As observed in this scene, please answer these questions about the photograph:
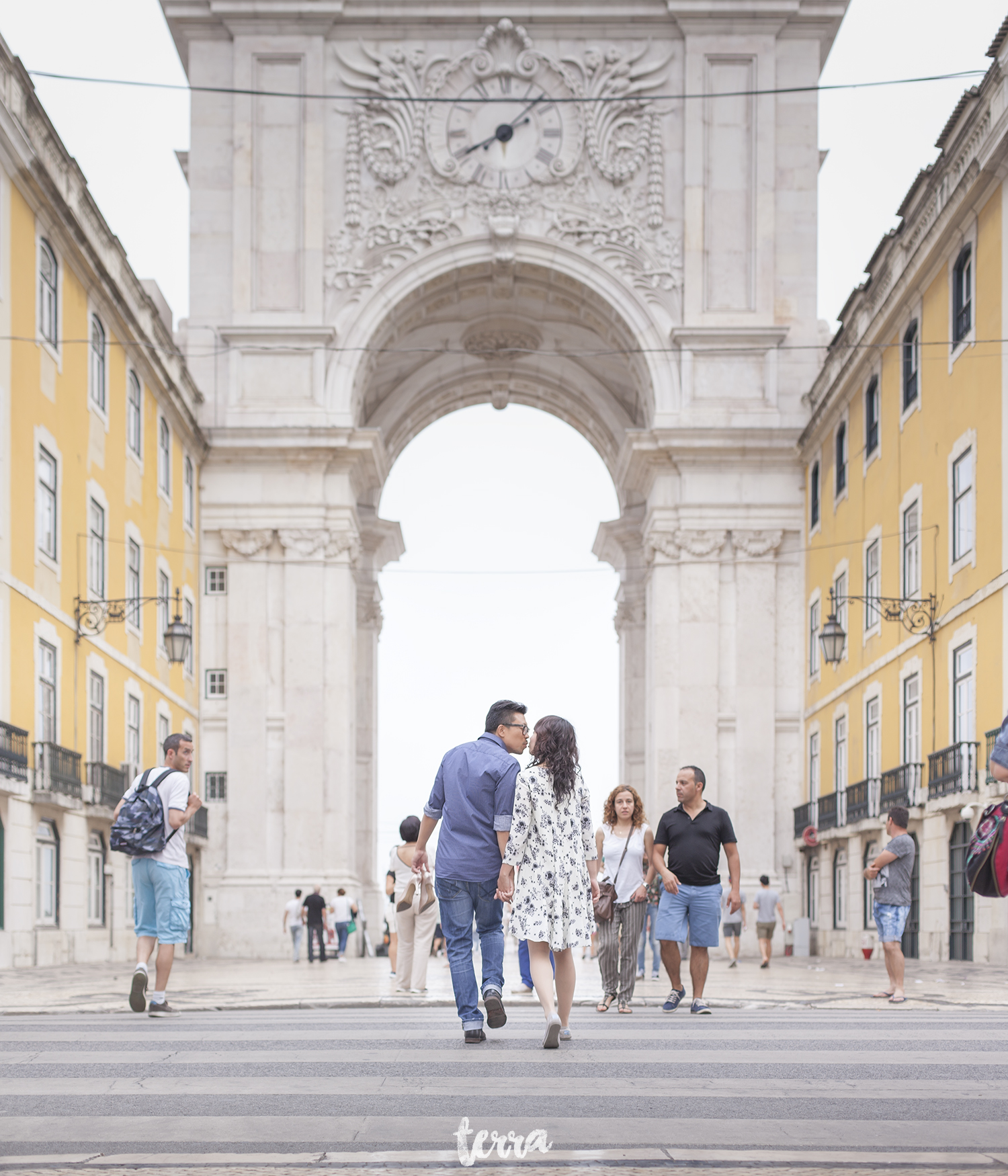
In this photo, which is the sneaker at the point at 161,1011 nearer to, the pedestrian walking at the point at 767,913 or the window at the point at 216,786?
the pedestrian walking at the point at 767,913

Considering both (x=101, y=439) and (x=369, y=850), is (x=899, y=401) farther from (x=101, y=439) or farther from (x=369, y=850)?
(x=369, y=850)

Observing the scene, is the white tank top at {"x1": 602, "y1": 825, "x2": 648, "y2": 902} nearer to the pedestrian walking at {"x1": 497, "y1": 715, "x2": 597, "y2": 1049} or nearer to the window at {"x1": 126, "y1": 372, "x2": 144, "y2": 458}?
the pedestrian walking at {"x1": 497, "y1": 715, "x2": 597, "y2": 1049}

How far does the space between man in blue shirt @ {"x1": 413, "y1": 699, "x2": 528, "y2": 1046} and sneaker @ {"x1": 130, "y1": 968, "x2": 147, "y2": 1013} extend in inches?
128

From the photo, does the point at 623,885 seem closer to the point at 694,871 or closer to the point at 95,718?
the point at 694,871

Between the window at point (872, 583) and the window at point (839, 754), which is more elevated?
the window at point (872, 583)

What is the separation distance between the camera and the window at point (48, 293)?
84.0 ft

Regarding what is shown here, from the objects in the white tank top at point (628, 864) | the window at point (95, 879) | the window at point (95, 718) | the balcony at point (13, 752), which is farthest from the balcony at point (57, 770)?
the white tank top at point (628, 864)

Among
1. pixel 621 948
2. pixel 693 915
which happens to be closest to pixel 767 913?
pixel 621 948

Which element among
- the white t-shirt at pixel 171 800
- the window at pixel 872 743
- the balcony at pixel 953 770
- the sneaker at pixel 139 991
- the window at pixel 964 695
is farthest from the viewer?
the window at pixel 872 743

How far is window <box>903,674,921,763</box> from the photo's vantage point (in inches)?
1089

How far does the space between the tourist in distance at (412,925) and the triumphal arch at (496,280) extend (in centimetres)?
2027

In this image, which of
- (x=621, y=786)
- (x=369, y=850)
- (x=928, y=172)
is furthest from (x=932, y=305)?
(x=369, y=850)

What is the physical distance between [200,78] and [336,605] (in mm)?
12303

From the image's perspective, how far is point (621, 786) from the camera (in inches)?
545
